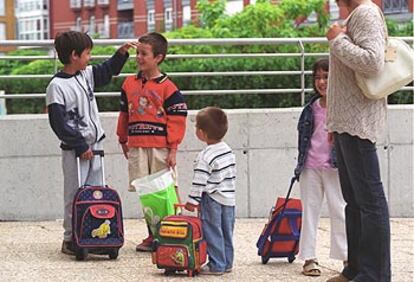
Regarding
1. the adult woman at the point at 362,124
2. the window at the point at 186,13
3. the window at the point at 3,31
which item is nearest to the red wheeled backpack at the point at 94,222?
the adult woman at the point at 362,124

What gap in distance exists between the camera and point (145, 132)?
8.66 metres

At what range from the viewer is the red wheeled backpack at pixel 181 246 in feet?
25.3

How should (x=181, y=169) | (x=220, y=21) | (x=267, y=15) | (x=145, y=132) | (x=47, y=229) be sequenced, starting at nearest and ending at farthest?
(x=145, y=132) → (x=47, y=229) → (x=181, y=169) → (x=267, y=15) → (x=220, y=21)

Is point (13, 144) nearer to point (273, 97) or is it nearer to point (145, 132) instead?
point (145, 132)

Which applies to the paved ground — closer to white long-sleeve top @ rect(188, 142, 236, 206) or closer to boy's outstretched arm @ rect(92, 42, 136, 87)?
white long-sleeve top @ rect(188, 142, 236, 206)

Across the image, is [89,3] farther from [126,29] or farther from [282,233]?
[282,233]

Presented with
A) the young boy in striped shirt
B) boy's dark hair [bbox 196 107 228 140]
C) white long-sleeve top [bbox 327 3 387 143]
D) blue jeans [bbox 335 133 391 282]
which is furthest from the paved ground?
white long-sleeve top [bbox 327 3 387 143]

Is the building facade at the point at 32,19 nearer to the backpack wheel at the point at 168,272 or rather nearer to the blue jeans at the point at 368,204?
the backpack wheel at the point at 168,272

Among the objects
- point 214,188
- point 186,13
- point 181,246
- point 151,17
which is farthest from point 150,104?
point 151,17

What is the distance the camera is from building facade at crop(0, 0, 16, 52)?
65750mm

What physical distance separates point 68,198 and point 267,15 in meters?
15.3

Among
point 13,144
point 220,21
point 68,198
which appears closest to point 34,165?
point 13,144

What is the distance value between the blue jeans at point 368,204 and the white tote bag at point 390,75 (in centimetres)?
31

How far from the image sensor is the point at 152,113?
28.2 ft
